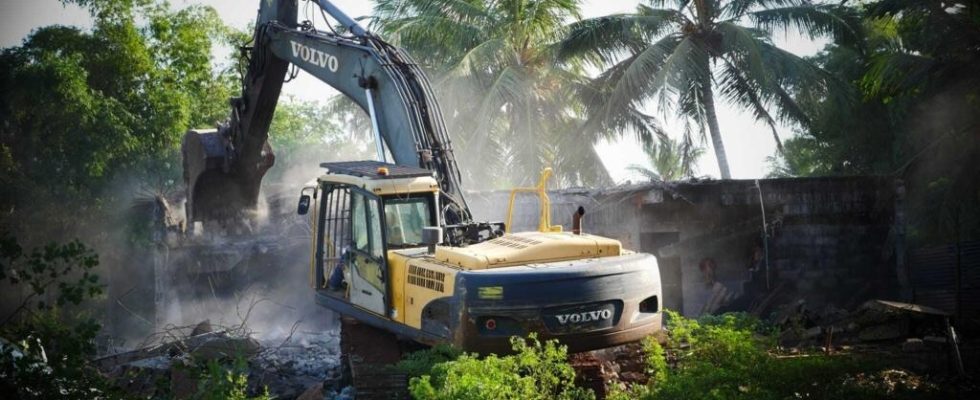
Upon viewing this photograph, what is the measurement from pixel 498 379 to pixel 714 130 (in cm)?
1820

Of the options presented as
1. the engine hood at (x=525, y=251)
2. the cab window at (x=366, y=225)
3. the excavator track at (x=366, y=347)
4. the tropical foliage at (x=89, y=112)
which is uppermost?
the tropical foliage at (x=89, y=112)

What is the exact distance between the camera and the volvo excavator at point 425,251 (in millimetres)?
8602

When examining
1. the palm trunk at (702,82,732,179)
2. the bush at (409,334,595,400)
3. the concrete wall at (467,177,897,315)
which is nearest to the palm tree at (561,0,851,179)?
the palm trunk at (702,82,732,179)

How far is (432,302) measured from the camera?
8.99 m

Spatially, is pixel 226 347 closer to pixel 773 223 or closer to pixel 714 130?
pixel 773 223

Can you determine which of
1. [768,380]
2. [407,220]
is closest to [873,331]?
[768,380]

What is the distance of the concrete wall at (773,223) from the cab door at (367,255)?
7425mm

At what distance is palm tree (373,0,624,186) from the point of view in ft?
85.2

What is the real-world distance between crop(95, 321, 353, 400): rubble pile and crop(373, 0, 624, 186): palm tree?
13110 mm

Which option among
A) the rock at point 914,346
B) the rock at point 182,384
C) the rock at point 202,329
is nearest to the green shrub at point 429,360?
the rock at point 182,384

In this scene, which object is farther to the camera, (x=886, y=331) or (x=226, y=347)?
(x=886, y=331)

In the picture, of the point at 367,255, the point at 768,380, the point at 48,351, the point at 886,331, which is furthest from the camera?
the point at 886,331

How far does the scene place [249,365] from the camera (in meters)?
11.3

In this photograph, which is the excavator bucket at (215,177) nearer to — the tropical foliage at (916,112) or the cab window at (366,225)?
the cab window at (366,225)
